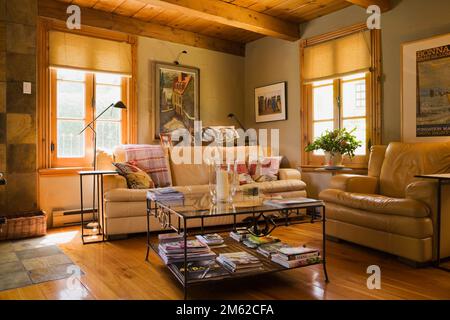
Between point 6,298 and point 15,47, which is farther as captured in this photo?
point 15,47

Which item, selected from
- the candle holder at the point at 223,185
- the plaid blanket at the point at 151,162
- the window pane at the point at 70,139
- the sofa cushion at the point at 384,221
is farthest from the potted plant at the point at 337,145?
the window pane at the point at 70,139

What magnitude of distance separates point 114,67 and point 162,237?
2635 mm

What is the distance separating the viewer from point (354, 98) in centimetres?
423

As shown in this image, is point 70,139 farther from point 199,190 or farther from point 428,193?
point 428,193

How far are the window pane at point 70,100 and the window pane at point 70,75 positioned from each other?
5 cm

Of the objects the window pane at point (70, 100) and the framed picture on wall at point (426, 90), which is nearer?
the framed picture on wall at point (426, 90)

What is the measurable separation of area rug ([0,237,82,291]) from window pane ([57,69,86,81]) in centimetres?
190

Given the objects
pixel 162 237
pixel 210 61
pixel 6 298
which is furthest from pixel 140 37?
pixel 6 298

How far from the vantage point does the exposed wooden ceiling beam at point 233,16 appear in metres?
3.70

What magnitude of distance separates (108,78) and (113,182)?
1.65 m

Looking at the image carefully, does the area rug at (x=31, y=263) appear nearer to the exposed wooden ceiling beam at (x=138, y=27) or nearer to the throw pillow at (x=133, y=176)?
the throw pillow at (x=133, y=176)

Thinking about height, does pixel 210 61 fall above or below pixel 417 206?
above

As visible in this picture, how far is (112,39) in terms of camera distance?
447 cm
